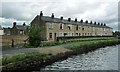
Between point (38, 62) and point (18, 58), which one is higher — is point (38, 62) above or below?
below

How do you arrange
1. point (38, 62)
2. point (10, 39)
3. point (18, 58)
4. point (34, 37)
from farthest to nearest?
point (34, 37) → point (10, 39) → point (38, 62) → point (18, 58)

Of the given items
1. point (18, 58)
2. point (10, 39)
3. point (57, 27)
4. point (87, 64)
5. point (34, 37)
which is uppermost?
point (57, 27)

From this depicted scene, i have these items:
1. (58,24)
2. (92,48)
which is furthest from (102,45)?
(58,24)

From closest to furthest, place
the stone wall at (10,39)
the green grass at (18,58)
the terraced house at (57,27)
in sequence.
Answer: the green grass at (18,58)
the stone wall at (10,39)
the terraced house at (57,27)

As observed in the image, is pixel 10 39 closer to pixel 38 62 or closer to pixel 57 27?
pixel 38 62

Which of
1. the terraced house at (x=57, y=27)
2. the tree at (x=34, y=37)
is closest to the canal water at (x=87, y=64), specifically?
the tree at (x=34, y=37)

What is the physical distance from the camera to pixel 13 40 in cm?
3744

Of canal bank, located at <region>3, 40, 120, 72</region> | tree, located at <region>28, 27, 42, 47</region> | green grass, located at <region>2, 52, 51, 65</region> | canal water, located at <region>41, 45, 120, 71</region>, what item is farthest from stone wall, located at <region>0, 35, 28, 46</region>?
canal water, located at <region>41, 45, 120, 71</region>

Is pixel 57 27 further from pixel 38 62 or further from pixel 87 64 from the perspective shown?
pixel 38 62

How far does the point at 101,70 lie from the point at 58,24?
50258 millimetres

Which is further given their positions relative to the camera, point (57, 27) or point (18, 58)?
point (57, 27)

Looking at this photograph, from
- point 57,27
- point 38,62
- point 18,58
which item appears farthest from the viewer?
point 57,27

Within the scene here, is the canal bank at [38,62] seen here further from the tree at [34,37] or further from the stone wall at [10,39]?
the stone wall at [10,39]

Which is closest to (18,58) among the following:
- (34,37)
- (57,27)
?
(34,37)
